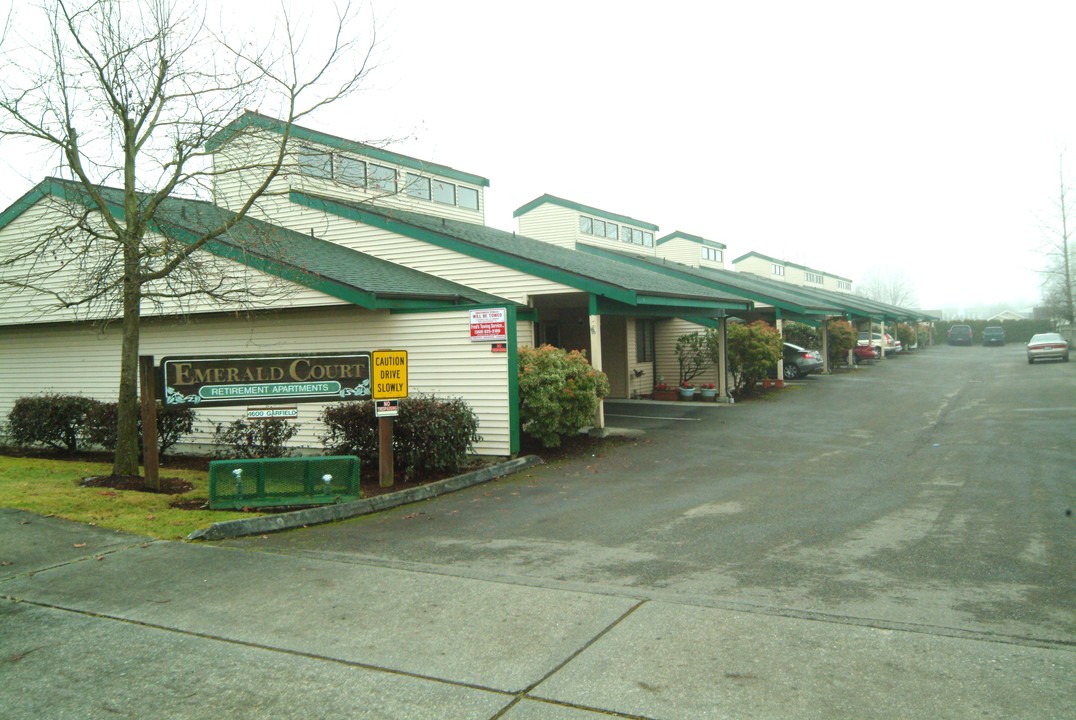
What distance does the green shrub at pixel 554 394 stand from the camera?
553 inches

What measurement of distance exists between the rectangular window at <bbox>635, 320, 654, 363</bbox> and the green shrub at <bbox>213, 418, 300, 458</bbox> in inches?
557

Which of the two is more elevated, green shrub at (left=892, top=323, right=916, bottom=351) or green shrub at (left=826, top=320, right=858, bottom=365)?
green shrub at (left=892, top=323, right=916, bottom=351)

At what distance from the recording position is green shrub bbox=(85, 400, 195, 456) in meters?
13.3

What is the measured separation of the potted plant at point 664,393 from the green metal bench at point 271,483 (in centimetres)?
1586

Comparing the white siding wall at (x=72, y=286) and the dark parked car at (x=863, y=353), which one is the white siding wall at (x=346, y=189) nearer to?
the white siding wall at (x=72, y=286)

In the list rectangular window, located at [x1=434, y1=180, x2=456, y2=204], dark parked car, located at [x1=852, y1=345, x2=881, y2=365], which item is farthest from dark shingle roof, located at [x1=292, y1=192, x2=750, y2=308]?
dark parked car, located at [x1=852, y1=345, x2=881, y2=365]

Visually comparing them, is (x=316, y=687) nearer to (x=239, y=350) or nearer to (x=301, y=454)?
(x=301, y=454)

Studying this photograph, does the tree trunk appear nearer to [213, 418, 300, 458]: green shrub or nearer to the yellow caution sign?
[213, 418, 300, 458]: green shrub

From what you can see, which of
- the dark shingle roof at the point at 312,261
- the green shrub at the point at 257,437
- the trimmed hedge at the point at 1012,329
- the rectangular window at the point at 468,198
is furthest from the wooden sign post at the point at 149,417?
the trimmed hedge at the point at 1012,329

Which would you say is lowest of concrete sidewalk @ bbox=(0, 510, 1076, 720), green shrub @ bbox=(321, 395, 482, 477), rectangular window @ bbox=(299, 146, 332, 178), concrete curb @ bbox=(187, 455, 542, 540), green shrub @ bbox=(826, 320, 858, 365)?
concrete sidewalk @ bbox=(0, 510, 1076, 720)

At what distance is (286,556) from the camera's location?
7727mm

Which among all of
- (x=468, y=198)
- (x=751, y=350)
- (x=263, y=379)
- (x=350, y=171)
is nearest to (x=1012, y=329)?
(x=751, y=350)

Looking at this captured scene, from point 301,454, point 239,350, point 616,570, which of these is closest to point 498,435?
point 301,454

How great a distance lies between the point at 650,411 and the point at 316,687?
682 inches
